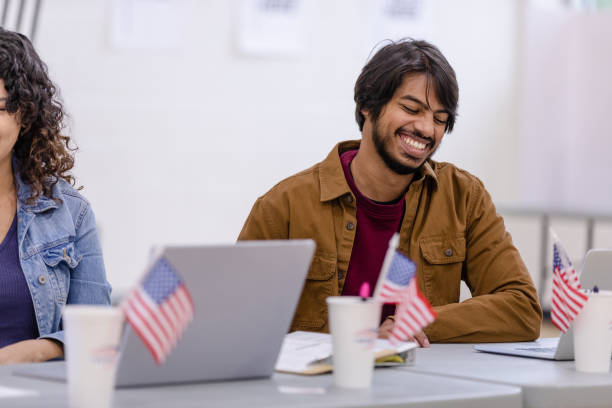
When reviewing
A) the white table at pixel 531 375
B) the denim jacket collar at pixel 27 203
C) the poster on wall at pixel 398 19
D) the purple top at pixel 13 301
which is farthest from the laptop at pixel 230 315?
the poster on wall at pixel 398 19

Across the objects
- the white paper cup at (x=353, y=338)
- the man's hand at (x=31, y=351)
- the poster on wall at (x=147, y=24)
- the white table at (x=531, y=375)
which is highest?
the poster on wall at (x=147, y=24)

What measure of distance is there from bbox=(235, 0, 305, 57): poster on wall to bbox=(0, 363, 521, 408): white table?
11.9 feet

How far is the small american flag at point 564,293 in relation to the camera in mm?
1616

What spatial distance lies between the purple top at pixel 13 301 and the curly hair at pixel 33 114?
12cm

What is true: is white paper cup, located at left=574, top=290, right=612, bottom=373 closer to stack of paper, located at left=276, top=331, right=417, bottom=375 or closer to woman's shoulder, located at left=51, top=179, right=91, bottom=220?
stack of paper, located at left=276, top=331, right=417, bottom=375

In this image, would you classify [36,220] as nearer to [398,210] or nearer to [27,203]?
[27,203]

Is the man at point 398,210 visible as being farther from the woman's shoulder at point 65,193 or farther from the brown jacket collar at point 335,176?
the woman's shoulder at point 65,193

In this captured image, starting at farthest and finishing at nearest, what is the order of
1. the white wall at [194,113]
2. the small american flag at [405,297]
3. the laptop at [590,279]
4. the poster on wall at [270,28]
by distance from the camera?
the poster on wall at [270,28] < the white wall at [194,113] < the laptop at [590,279] < the small american flag at [405,297]

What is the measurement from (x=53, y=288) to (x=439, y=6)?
3.96m

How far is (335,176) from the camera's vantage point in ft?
7.59

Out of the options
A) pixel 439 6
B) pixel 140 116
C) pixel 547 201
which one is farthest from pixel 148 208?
pixel 547 201

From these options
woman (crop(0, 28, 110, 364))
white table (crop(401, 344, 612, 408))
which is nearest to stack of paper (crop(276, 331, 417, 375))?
white table (crop(401, 344, 612, 408))

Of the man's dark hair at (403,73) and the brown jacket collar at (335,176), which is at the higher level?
the man's dark hair at (403,73)

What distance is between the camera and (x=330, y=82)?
17.1 ft
